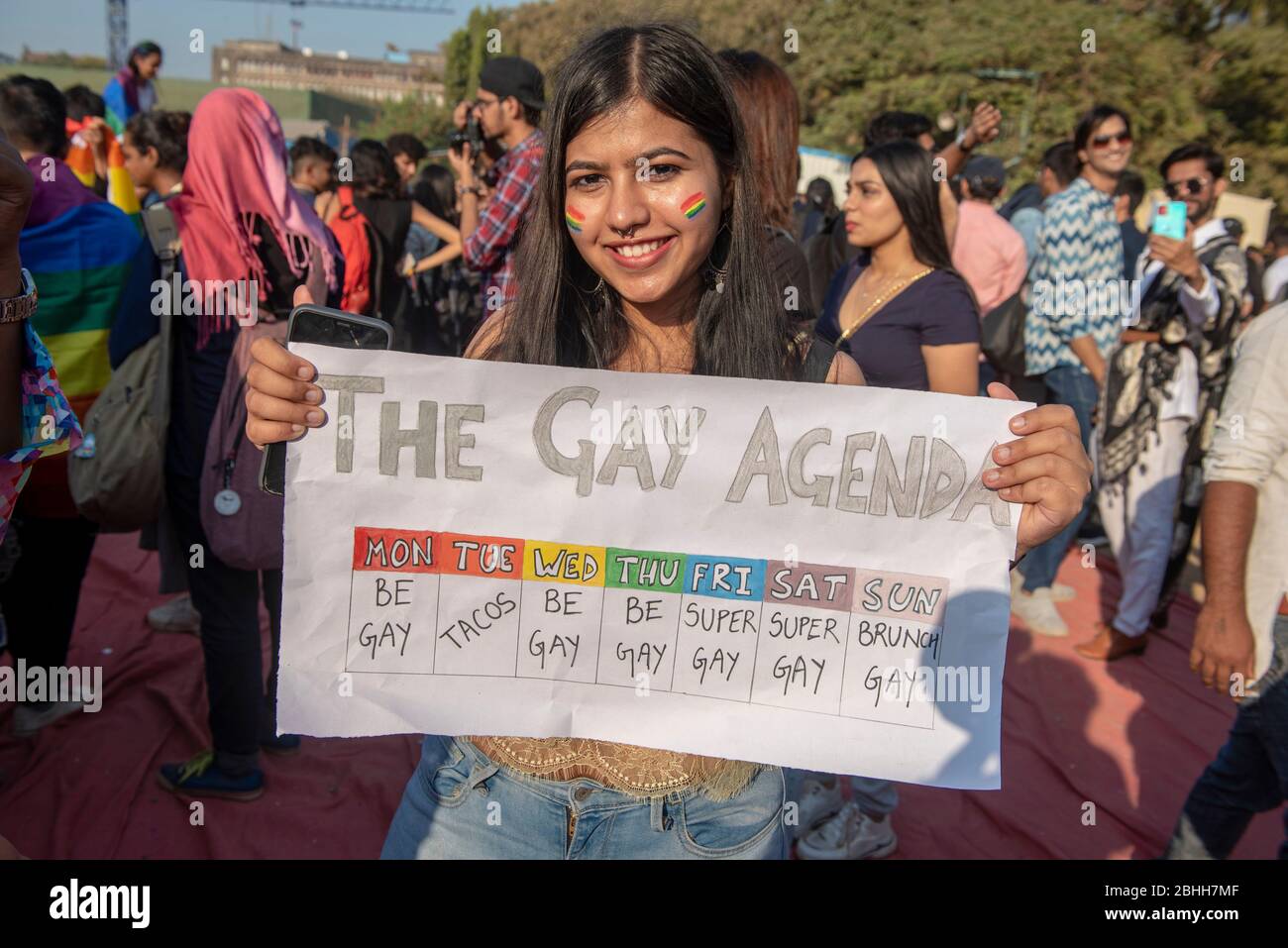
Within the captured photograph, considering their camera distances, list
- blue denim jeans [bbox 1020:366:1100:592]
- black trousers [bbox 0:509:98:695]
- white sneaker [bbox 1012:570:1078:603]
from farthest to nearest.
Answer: white sneaker [bbox 1012:570:1078:603] → blue denim jeans [bbox 1020:366:1100:592] → black trousers [bbox 0:509:98:695]

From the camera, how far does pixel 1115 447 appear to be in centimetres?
425

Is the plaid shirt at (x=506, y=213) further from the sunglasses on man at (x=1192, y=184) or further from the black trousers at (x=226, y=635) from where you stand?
the sunglasses on man at (x=1192, y=184)

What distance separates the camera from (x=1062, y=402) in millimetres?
4781

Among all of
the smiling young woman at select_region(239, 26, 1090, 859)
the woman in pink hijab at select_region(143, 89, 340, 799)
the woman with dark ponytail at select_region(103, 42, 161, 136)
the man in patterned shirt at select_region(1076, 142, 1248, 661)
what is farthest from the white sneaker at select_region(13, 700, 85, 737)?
the woman with dark ponytail at select_region(103, 42, 161, 136)

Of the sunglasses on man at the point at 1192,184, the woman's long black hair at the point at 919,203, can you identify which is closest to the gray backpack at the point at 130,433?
the woman's long black hair at the point at 919,203

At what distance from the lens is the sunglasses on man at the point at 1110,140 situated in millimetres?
4352

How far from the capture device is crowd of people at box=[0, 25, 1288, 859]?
1392 mm


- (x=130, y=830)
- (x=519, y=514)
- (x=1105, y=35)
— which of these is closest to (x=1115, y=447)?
(x=519, y=514)

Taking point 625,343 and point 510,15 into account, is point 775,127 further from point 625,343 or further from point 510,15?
point 510,15

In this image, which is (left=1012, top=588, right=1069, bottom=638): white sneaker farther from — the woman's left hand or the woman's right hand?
the woman's right hand

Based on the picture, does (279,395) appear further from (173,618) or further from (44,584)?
(173,618)

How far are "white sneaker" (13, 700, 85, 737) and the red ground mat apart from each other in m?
0.04

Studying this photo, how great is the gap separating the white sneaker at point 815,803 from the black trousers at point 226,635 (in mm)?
1785
